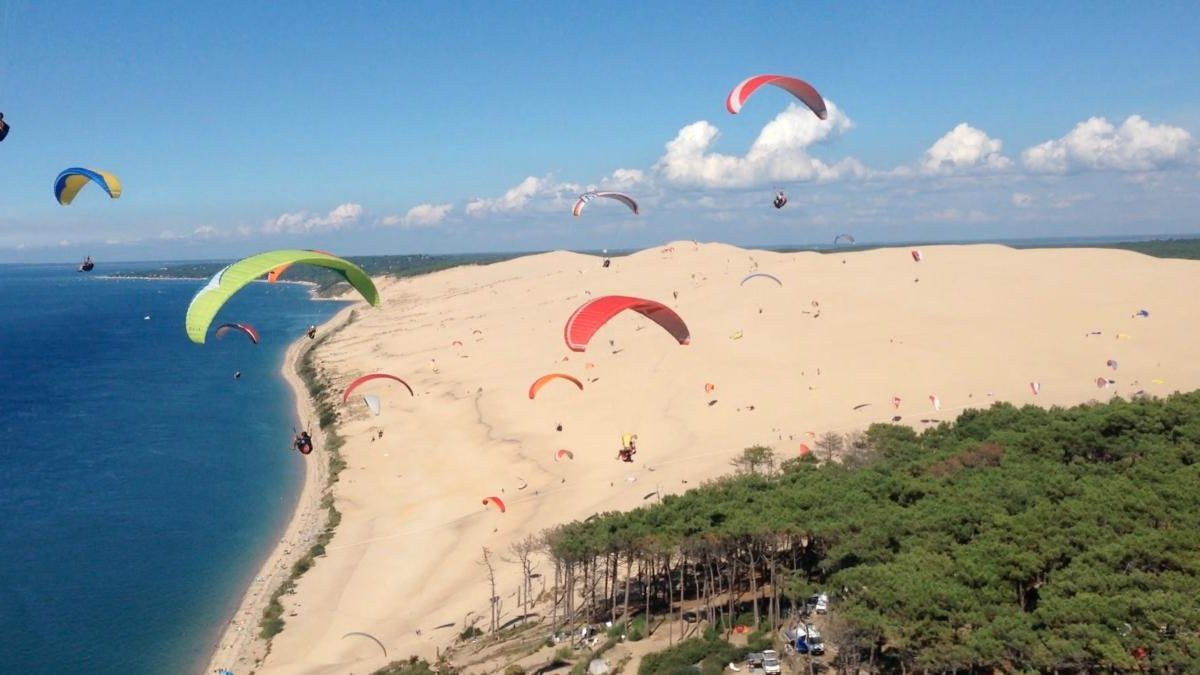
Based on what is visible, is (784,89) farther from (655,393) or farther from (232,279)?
(655,393)

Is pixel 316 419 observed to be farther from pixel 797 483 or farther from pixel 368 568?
pixel 797 483

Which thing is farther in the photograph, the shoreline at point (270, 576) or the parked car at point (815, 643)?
the shoreline at point (270, 576)

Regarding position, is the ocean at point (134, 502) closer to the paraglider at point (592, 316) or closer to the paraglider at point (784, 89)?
the paraglider at point (592, 316)

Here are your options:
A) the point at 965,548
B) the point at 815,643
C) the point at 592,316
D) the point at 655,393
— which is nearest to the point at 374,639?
the point at 592,316

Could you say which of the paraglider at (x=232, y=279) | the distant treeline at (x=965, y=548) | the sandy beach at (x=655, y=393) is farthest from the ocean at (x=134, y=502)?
the distant treeline at (x=965, y=548)

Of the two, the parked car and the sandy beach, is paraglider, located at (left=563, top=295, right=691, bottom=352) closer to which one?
the parked car

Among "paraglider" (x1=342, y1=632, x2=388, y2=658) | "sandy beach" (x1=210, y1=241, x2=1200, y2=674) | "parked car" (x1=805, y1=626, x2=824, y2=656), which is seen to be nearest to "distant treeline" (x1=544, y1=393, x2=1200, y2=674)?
"parked car" (x1=805, y1=626, x2=824, y2=656)

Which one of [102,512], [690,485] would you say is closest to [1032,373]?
[690,485]
